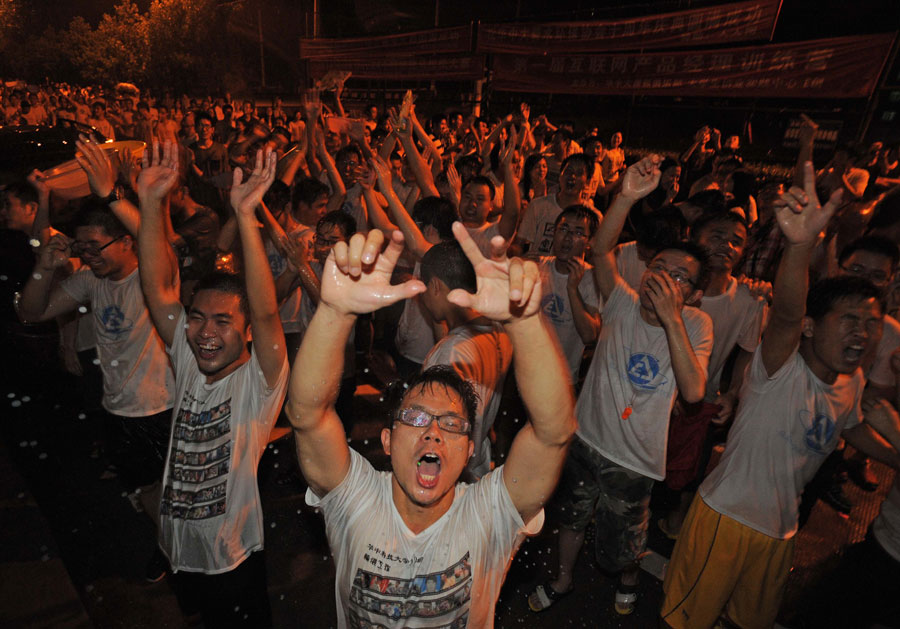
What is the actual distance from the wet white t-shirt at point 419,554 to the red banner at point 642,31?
11061mm

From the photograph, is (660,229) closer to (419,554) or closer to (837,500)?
(837,500)

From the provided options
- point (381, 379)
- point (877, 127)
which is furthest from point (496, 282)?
point (877, 127)

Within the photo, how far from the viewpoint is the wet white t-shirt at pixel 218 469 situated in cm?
232

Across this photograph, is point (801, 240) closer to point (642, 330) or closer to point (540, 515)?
point (642, 330)

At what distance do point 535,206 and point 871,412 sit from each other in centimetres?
392

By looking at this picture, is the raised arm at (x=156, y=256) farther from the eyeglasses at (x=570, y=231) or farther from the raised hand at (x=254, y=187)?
the eyeglasses at (x=570, y=231)

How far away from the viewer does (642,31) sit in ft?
38.0

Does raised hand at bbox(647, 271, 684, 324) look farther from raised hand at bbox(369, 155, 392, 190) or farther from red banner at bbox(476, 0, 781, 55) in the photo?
red banner at bbox(476, 0, 781, 55)

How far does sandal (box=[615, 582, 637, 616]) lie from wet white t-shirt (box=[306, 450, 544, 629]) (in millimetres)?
1836

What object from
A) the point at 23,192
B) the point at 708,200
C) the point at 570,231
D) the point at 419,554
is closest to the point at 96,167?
the point at 23,192

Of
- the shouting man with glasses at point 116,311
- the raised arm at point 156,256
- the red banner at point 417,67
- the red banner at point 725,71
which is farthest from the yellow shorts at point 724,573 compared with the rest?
the red banner at point 417,67

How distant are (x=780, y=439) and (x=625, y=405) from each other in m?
0.75

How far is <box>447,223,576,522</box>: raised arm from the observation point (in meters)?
1.39

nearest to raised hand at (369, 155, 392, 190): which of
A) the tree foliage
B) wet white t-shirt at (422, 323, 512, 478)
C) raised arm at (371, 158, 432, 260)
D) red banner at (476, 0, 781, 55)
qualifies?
raised arm at (371, 158, 432, 260)
